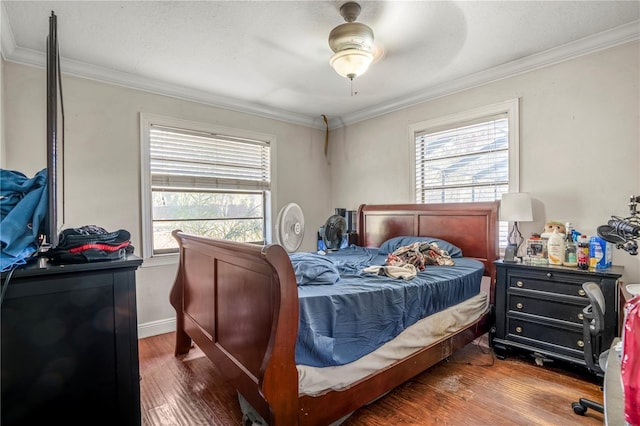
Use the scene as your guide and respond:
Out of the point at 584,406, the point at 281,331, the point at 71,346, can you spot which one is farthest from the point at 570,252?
the point at 71,346

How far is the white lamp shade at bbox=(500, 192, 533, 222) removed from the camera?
261 centimetres

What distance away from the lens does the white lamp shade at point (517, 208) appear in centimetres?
261

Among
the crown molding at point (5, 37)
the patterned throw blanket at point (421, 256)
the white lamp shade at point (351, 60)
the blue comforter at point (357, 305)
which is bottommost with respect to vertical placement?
the blue comforter at point (357, 305)

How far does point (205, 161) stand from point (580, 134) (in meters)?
3.49

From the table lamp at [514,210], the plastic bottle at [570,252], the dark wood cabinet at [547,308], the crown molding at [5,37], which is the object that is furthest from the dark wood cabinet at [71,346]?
the plastic bottle at [570,252]

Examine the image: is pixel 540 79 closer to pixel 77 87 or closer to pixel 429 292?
pixel 429 292

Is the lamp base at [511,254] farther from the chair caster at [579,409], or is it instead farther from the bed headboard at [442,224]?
the chair caster at [579,409]

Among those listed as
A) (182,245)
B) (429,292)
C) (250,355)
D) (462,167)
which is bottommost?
(250,355)

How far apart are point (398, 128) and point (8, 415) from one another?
3815 mm

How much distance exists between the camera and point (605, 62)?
248 cm

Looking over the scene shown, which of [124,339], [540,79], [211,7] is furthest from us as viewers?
[540,79]

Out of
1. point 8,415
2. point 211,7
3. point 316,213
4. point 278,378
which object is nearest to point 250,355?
point 278,378

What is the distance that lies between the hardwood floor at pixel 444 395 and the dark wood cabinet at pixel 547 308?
0.56 feet

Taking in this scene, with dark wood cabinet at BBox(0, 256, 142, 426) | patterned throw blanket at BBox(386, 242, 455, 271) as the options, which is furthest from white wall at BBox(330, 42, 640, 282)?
dark wood cabinet at BBox(0, 256, 142, 426)
